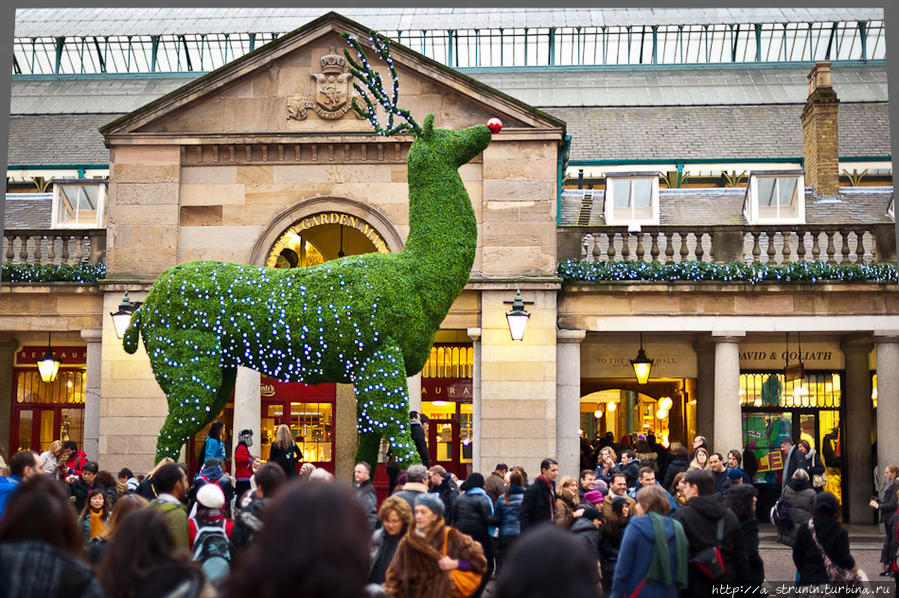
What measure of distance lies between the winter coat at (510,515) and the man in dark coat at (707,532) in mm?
3499

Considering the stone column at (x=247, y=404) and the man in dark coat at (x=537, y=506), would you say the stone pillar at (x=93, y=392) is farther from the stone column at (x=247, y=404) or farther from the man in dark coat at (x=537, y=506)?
the man in dark coat at (x=537, y=506)

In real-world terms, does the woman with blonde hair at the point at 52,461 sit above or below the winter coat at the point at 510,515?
above

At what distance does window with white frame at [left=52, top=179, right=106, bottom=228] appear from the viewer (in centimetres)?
2427

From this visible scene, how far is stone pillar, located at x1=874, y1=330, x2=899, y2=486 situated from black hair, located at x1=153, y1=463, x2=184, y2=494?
54.3 ft

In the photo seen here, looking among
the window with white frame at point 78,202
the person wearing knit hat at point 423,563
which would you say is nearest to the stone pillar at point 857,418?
the window with white frame at point 78,202

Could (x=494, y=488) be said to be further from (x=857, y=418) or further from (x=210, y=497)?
(x=857, y=418)

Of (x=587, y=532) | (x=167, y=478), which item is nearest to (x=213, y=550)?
(x=167, y=478)

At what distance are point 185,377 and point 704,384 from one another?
48.5ft

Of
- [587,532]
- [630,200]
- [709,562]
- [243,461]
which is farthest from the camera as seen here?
[630,200]

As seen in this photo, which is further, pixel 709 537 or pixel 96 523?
pixel 96 523

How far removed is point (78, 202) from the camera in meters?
24.4

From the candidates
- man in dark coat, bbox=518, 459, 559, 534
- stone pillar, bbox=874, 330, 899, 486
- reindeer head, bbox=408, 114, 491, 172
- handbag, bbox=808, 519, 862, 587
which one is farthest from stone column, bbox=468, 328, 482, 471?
handbag, bbox=808, 519, 862, 587

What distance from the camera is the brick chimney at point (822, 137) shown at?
25.5m

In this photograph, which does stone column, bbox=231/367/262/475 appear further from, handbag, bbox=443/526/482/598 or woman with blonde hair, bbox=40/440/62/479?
handbag, bbox=443/526/482/598
